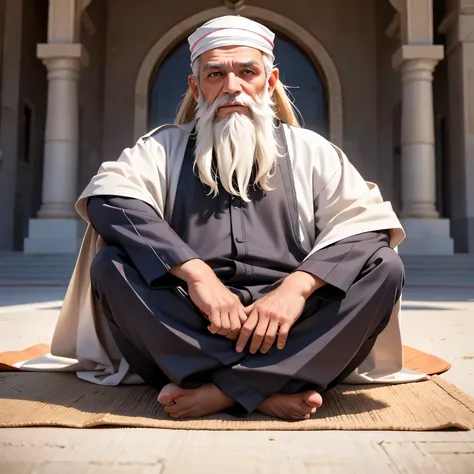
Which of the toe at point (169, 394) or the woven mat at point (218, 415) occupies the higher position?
the toe at point (169, 394)

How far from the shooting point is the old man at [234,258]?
1.83m

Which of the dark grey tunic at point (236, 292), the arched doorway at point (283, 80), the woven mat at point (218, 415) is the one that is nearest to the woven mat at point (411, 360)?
the woven mat at point (218, 415)

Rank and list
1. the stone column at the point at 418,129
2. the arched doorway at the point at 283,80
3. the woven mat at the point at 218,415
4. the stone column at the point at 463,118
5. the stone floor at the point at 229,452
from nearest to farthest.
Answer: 1. the stone floor at the point at 229,452
2. the woven mat at the point at 218,415
3. the stone column at the point at 418,129
4. the stone column at the point at 463,118
5. the arched doorway at the point at 283,80

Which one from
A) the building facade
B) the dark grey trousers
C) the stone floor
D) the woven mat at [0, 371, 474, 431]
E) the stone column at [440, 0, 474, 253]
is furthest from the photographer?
the building facade

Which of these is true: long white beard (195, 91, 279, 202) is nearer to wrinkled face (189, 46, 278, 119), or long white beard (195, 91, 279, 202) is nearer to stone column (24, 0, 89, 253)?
wrinkled face (189, 46, 278, 119)

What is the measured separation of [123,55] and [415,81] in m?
5.94

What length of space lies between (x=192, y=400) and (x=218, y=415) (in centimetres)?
11

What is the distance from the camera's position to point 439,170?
13141 millimetres

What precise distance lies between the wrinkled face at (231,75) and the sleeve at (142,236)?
20.8 inches

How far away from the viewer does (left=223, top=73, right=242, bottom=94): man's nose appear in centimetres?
222

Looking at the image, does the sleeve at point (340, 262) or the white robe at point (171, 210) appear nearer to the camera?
the sleeve at point (340, 262)

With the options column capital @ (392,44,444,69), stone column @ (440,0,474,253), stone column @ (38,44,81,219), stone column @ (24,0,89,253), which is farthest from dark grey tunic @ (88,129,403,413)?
stone column @ (440,0,474,253)

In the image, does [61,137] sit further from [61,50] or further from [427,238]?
[427,238]

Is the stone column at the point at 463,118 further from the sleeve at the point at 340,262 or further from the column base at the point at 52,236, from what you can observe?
the sleeve at the point at 340,262
